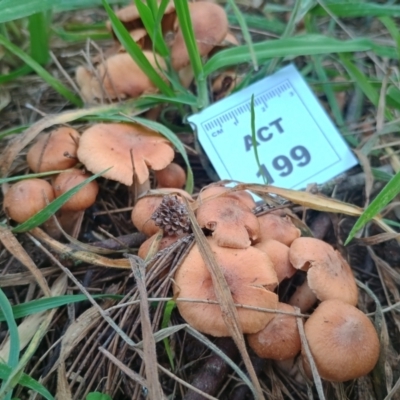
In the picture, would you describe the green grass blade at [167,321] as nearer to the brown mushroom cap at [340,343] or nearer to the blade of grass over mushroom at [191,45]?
the brown mushroom cap at [340,343]

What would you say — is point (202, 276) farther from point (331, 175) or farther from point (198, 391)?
point (331, 175)

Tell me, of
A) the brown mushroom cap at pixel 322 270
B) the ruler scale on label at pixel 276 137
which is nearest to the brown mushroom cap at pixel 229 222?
the brown mushroom cap at pixel 322 270

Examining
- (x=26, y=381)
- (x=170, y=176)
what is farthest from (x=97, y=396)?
(x=170, y=176)

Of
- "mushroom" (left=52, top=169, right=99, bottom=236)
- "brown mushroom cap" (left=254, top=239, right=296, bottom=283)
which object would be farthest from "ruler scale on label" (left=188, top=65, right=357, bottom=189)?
"mushroom" (left=52, top=169, right=99, bottom=236)

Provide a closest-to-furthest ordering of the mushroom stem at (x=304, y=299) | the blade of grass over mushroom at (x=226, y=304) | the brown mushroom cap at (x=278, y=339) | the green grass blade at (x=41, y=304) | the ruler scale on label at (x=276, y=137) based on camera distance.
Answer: the blade of grass over mushroom at (x=226, y=304)
the brown mushroom cap at (x=278, y=339)
the green grass blade at (x=41, y=304)
the mushroom stem at (x=304, y=299)
the ruler scale on label at (x=276, y=137)

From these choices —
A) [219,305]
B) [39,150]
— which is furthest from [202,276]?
[39,150]
